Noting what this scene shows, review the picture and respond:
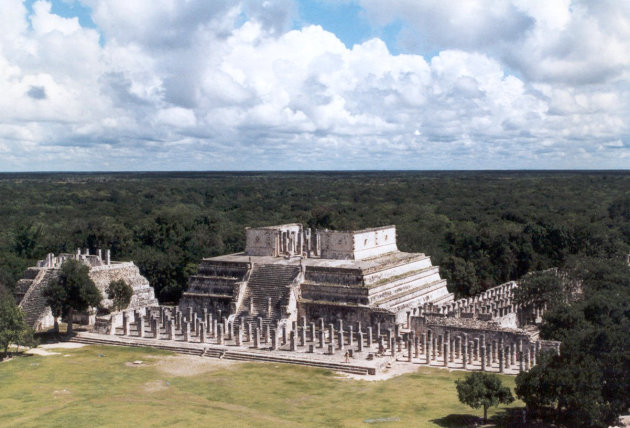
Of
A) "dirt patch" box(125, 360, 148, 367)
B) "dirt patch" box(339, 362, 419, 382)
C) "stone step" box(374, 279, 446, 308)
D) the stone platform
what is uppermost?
"stone step" box(374, 279, 446, 308)

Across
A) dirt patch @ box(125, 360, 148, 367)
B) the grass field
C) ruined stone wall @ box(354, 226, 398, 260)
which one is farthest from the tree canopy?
ruined stone wall @ box(354, 226, 398, 260)

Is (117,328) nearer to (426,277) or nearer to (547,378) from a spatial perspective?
(426,277)

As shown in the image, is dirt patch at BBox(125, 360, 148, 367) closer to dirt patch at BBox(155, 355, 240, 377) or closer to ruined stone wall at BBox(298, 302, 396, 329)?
dirt patch at BBox(155, 355, 240, 377)

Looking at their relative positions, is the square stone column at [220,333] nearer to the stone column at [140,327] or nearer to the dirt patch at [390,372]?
the stone column at [140,327]

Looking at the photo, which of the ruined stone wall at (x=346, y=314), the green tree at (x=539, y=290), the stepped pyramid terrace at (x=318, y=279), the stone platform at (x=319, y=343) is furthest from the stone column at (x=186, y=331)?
the green tree at (x=539, y=290)

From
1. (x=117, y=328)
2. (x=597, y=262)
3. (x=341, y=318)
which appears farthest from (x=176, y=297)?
(x=597, y=262)

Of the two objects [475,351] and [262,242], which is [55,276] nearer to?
[262,242]

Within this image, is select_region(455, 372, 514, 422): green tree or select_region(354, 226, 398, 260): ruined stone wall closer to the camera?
select_region(455, 372, 514, 422): green tree
